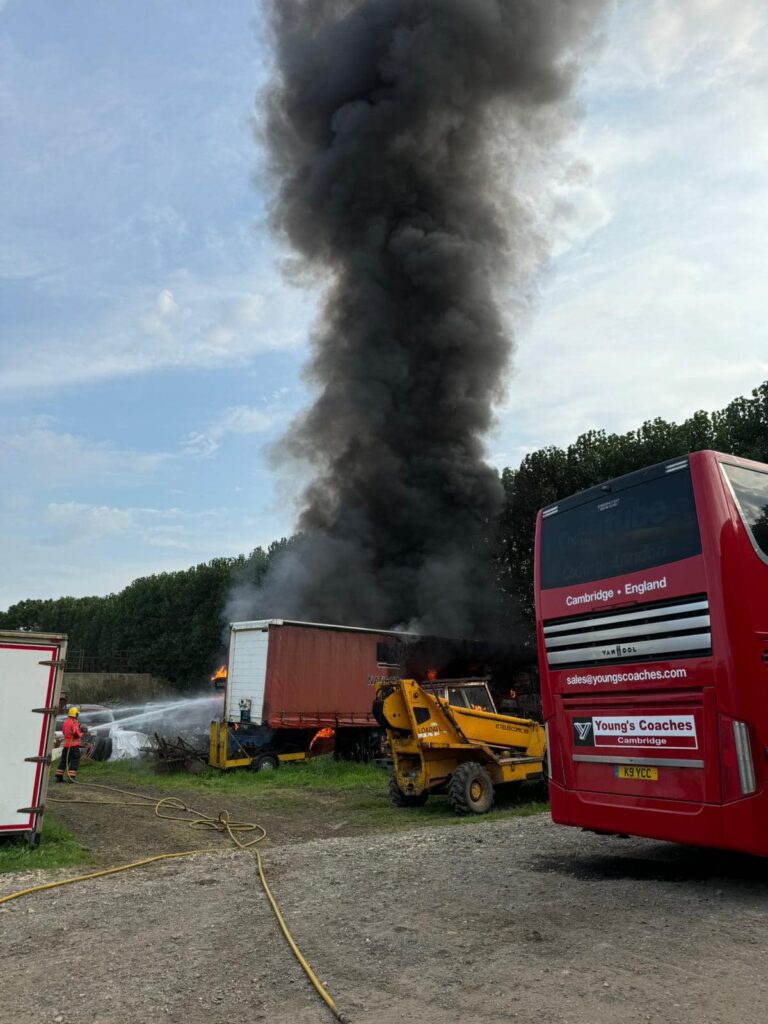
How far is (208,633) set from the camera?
52.1m

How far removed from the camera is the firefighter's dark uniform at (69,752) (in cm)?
1595

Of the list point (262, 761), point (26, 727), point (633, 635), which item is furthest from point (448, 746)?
point (262, 761)

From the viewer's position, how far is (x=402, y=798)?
492 inches

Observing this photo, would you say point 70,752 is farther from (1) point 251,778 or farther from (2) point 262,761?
(2) point 262,761

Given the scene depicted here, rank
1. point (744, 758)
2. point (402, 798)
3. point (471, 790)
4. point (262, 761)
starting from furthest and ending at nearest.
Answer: point (262, 761) < point (402, 798) < point (471, 790) < point (744, 758)

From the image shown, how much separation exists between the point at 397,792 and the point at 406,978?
8600 mm

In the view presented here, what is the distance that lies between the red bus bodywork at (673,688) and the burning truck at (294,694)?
11598mm

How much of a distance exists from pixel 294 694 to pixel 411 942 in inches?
569

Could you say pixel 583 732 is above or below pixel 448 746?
above

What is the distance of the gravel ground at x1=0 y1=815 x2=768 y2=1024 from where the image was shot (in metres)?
3.83

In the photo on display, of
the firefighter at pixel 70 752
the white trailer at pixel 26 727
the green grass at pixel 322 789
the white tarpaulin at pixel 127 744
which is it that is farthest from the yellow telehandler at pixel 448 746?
the white tarpaulin at pixel 127 744

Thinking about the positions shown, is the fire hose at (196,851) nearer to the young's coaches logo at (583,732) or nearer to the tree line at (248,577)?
the young's coaches logo at (583,732)

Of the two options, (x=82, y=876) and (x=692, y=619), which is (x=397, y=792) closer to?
(x=82, y=876)

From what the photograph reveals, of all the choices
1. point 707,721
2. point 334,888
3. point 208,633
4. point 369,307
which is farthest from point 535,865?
point 208,633
